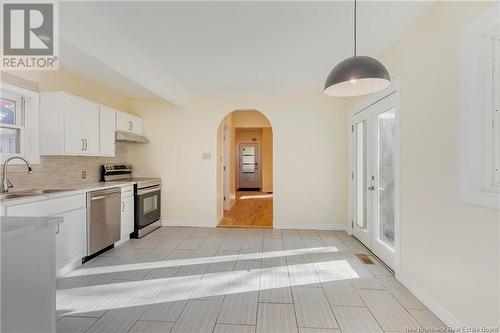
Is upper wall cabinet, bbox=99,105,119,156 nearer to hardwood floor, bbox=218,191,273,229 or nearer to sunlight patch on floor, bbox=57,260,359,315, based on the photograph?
sunlight patch on floor, bbox=57,260,359,315

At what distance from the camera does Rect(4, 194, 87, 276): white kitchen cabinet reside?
8.76ft

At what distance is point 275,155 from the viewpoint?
202 inches

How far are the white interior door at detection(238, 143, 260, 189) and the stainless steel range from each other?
6760 millimetres

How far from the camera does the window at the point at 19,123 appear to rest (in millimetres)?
2961

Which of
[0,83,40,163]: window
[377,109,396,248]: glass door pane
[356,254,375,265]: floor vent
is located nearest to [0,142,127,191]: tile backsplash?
[0,83,40,163]: window

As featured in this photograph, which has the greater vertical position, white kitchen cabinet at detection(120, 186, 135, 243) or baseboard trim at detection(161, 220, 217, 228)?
white kitchen cabinet at detection(120, 186, 135, 243)

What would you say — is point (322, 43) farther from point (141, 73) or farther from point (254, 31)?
point (141, 73)

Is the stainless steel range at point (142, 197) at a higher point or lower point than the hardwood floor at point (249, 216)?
Result: higher

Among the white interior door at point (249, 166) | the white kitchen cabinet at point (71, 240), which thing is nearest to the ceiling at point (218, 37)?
the white kitchen cabinet at point (71, 240)

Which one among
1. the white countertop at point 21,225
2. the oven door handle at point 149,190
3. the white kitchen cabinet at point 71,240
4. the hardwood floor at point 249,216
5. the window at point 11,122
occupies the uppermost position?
the window at point 11,122

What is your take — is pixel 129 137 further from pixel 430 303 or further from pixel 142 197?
pixel 430 303

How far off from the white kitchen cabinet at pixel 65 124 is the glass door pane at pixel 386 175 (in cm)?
398

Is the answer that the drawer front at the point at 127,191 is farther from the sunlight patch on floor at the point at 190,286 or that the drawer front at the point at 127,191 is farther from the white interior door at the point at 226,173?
the white interior door at the point at 226,173

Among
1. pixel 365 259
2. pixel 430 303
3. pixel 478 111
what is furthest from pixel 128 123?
pixel 430 303
